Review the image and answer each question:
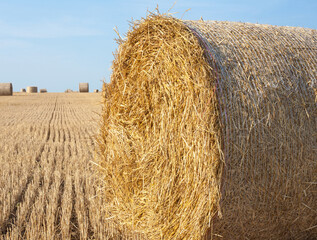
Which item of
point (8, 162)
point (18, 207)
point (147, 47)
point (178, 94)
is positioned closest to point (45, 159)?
point (8, 162)

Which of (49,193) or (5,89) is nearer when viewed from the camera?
(49,193)

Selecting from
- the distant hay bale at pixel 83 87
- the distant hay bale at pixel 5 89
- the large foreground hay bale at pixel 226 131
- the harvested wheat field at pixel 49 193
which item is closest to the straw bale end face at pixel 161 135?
the large foreground hay bale at pixel 226 131

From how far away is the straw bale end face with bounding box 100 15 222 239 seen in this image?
3.16 m

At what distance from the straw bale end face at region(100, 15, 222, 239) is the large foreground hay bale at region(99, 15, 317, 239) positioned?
13 millimetres

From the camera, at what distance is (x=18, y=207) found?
4.69m

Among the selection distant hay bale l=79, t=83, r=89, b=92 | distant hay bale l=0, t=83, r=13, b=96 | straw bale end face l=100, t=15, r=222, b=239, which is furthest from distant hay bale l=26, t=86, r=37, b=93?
straw bale end face l=100, t=15, r=222, b=239

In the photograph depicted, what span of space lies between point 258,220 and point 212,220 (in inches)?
20.3

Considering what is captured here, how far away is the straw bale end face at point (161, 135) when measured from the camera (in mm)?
3156

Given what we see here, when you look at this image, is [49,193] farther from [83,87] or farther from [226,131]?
[83,87]

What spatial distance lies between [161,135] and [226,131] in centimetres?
100

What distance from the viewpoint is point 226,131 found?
3.05 meters

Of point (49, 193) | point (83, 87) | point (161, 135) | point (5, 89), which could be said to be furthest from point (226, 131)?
point (83, 87)

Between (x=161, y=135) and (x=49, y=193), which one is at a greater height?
(x=161, y=135)

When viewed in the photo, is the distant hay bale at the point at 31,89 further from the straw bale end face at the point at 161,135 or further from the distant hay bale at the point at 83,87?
the straw bale end face at the point at 161,135
